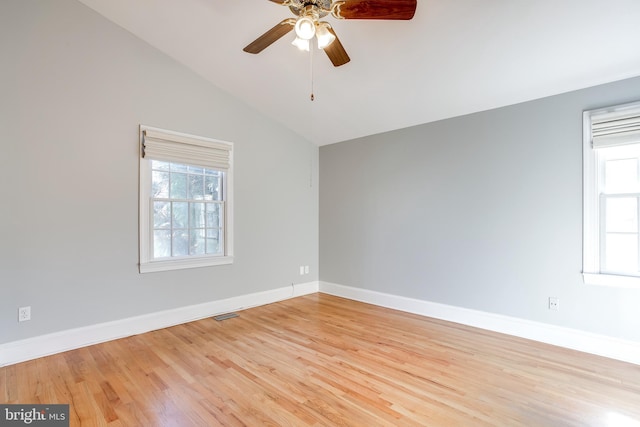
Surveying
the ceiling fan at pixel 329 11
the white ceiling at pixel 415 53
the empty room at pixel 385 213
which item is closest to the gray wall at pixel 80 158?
the empty room at pixel 385 213

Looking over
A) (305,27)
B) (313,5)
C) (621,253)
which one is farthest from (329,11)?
(621,253)

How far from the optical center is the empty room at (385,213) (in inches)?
85.4

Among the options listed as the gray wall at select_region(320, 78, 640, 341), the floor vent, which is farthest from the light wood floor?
the gray wall at select_region(320, 78, 640, 341)

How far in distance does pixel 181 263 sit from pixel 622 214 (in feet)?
14.8

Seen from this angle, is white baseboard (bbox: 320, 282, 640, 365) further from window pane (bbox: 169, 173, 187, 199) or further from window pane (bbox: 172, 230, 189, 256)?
window pane (bbox: 169, 173, 187, 199)

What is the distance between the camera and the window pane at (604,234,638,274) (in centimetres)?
270

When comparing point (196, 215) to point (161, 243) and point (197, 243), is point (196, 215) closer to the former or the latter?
point (197, 243)

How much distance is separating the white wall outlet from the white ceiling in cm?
291

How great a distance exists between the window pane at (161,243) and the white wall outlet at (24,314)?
110 cm

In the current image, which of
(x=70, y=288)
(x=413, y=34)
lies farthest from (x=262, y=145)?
(x=70, y=288)

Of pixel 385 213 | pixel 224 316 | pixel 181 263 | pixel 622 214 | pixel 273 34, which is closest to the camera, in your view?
pixel 273 34

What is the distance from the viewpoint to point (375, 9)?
1.94 m

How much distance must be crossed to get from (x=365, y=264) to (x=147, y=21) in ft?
12.9

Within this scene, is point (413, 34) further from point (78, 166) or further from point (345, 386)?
point (78, 166)
